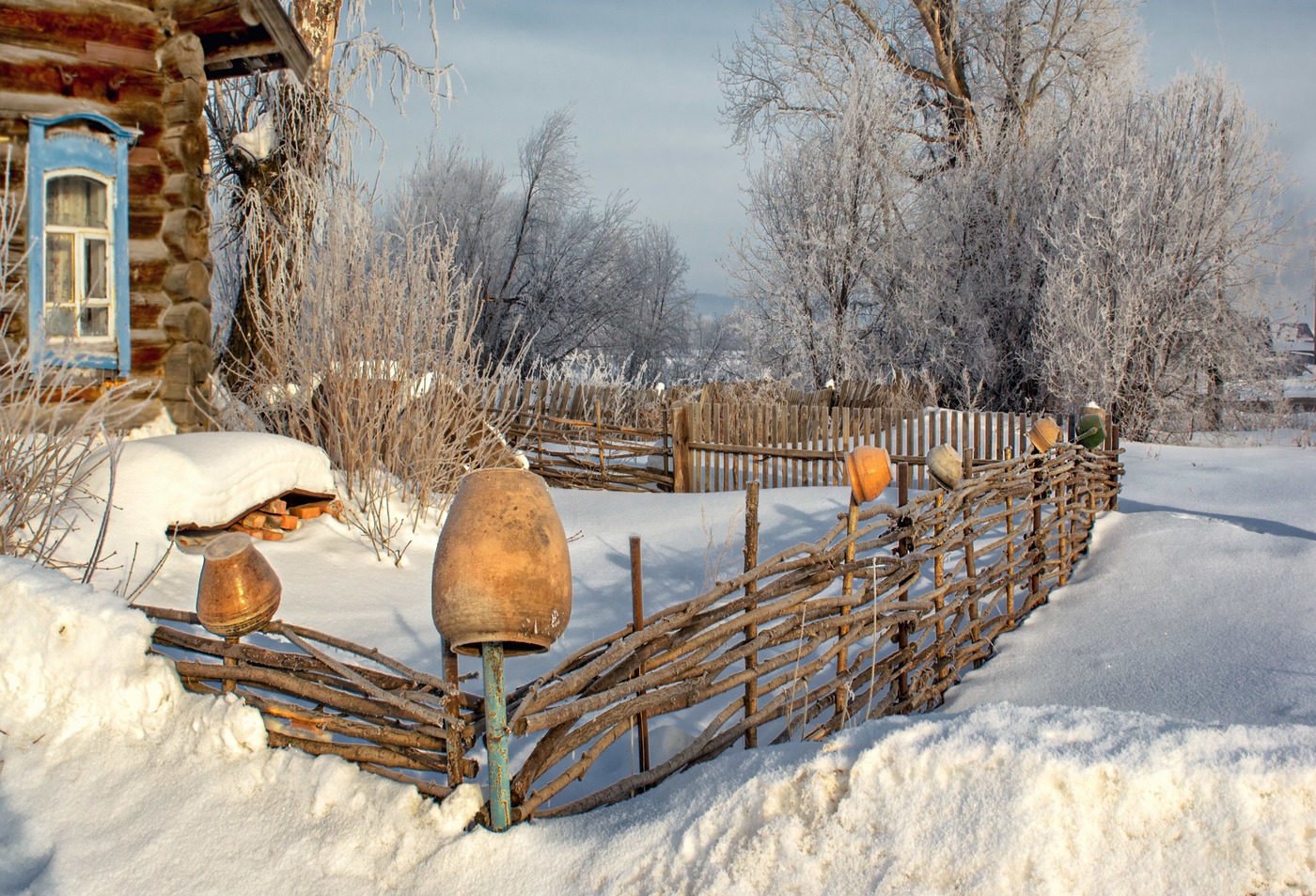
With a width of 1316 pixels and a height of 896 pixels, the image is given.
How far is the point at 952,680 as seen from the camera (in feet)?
10.9

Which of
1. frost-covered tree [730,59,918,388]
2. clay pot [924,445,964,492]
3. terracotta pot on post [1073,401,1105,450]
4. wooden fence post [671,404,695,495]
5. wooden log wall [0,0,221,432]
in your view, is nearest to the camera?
clay pot [924,445,964,492]

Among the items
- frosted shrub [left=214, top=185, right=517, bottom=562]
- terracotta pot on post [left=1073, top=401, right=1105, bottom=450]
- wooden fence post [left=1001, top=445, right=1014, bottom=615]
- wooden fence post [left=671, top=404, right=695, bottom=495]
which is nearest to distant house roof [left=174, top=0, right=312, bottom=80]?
frosted shrub [left=214, top=185, right=517, bottom=562]

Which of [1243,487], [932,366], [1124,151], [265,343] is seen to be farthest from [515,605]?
[932,366]

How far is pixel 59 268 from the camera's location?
5770 mm

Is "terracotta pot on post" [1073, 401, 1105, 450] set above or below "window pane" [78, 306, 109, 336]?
below

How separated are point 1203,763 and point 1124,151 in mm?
13694

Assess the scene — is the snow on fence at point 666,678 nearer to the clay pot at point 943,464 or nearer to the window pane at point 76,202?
the clay pot at point 943,464

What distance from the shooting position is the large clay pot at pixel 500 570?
1.62 meters

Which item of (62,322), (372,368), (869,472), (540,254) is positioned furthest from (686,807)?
(540,254)

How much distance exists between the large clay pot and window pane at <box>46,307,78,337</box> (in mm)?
5316

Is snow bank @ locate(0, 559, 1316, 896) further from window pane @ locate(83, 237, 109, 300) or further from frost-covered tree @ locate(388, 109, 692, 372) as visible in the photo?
frost-covered tree @ locate(388, 109, 692, 372)

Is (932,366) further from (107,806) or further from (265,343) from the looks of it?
(107,806)

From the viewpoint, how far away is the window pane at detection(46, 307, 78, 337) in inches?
223

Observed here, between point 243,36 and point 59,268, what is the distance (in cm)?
228
